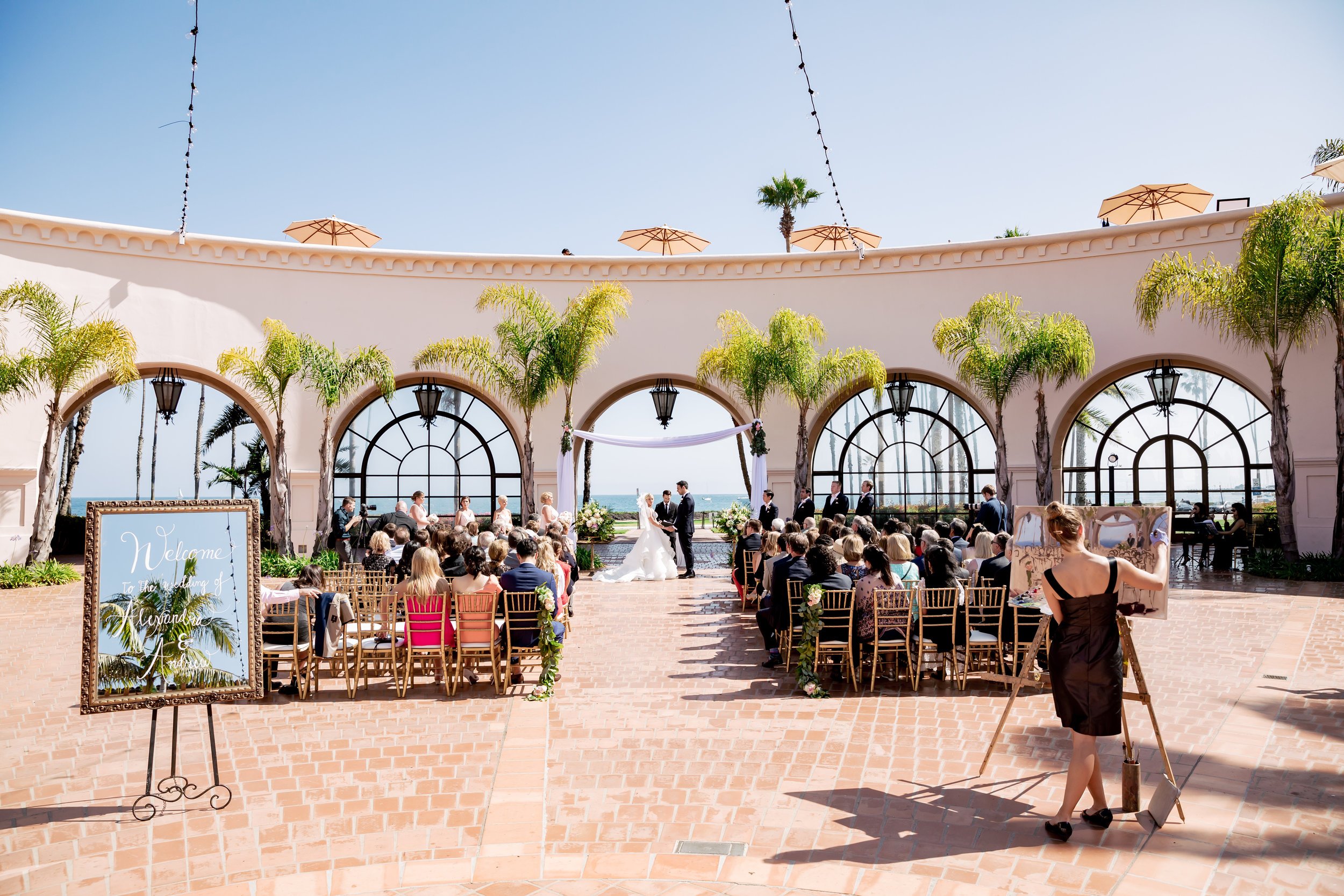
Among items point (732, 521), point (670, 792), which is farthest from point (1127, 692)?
point (732, 521)

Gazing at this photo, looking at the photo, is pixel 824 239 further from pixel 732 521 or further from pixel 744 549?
pixel 744 549

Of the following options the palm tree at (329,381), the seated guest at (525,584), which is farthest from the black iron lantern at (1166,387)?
the palm tree at (329,381)

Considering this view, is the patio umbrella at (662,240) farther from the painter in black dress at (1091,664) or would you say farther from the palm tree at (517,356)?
the painter in black dress at (1091,664)

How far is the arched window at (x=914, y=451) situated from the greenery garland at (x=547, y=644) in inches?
473

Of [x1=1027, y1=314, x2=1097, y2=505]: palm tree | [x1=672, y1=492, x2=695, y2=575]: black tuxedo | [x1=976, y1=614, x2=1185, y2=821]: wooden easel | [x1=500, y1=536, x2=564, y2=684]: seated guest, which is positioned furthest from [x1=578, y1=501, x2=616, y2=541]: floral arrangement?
[x1=976, y1=614, x2=1185, y2=821]: wooden easel

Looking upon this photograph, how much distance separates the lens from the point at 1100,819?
14.2 ft

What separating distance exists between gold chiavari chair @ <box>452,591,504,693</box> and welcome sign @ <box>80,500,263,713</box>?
2.26 metres

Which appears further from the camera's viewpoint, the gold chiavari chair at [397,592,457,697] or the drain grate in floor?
the gold chiavari chair at [397,592,457,697]

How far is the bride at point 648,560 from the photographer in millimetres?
14586

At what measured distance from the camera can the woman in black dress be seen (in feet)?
13.8

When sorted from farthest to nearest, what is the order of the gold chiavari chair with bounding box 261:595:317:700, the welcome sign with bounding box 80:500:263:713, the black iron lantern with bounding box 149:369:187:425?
the black iron lantern with bounding box 149:369:187:425 < the gold chiavari chair with bounding box 261:595:317:700 < the welcome sign with bounding box 80:500:263:713

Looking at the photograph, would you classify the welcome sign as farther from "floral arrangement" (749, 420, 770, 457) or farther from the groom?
"floral arrangement" (749, 420, 770, 457)

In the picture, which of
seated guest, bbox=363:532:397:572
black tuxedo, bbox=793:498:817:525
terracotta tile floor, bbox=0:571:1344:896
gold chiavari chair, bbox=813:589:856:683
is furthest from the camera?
black tuxedo, bbox=793:498:817:525

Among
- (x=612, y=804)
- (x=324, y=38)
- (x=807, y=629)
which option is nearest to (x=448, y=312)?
(x=324, y=38)
